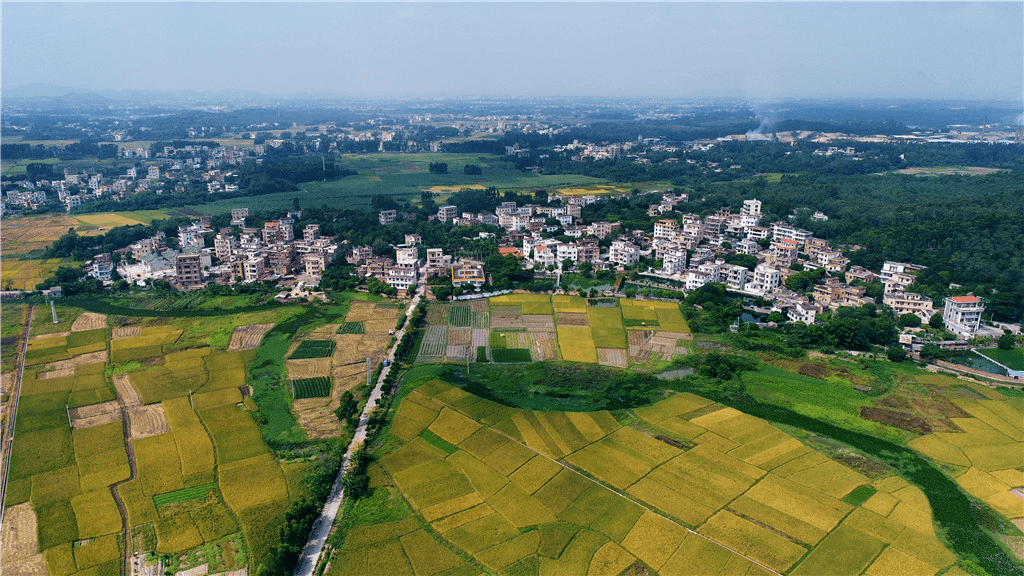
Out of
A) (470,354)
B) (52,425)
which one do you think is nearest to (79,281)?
(52,425)

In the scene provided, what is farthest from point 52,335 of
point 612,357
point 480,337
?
point 612,357

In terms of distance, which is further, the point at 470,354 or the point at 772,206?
the point at 772,206

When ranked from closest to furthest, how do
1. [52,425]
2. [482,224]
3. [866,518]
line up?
[866,518] → [52,425] → [482,224]

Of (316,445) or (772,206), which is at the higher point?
(772,206)

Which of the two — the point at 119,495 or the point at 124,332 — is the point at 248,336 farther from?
the point at 119,495

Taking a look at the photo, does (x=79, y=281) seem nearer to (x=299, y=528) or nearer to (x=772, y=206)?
(x=299, y=528)

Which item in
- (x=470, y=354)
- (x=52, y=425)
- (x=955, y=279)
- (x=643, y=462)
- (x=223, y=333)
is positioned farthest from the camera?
(x=955, y=279)

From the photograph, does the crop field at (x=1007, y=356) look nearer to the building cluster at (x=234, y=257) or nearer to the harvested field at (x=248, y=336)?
Result: the harvested field at (x=248, y=336)
